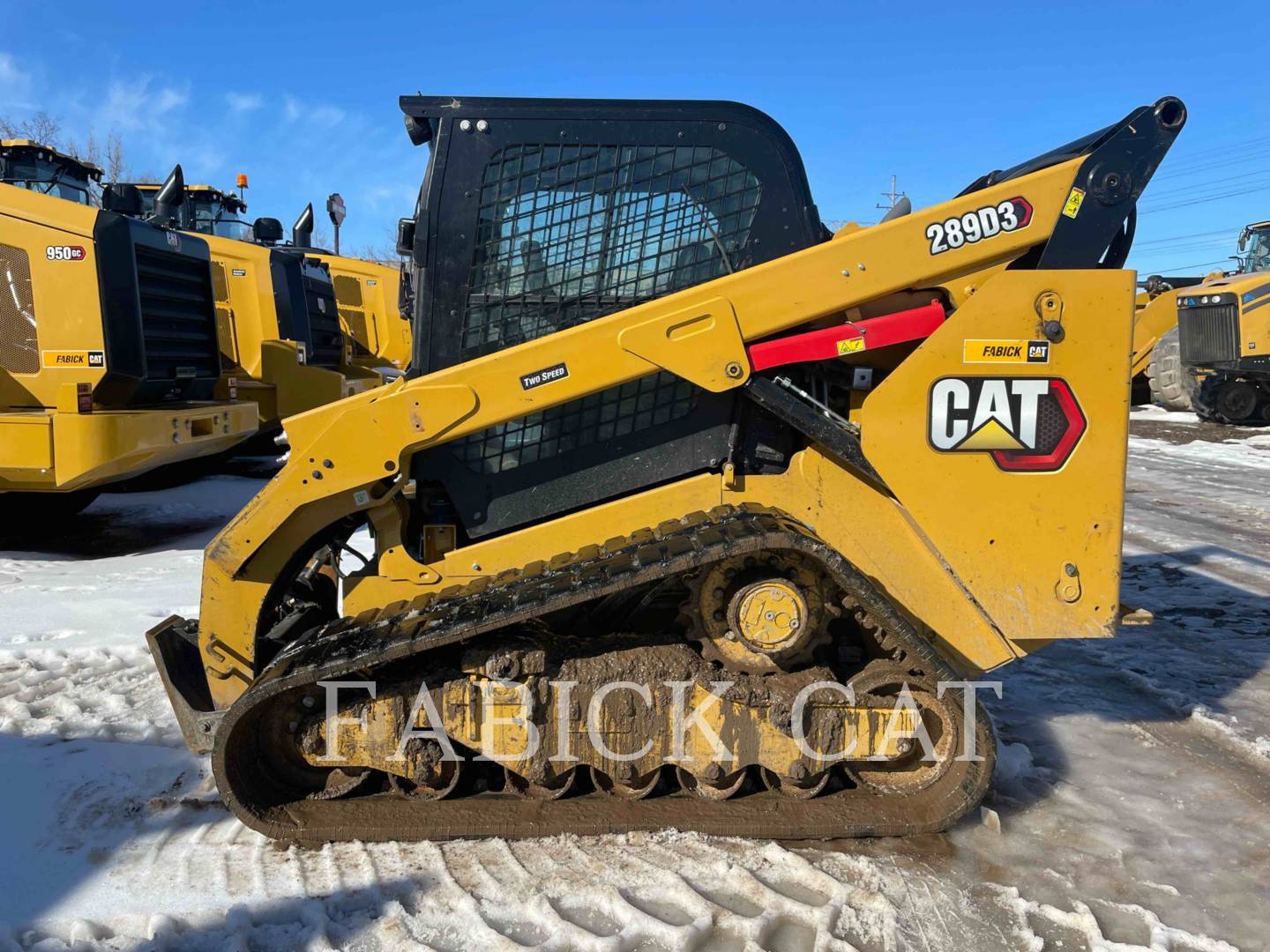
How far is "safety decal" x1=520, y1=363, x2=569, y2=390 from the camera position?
2.68 metres

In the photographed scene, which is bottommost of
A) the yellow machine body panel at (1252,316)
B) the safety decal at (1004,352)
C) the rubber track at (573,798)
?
the rubber track at (573,798)

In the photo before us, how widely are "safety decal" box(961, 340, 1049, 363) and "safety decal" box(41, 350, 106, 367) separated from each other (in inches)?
224

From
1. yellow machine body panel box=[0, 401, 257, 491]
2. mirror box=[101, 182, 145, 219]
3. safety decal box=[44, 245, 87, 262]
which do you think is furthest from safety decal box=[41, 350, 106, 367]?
mirror box=[101, 182, 145, 219]

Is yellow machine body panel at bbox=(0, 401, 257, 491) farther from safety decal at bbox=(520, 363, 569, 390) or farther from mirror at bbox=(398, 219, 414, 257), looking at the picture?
safety decal at bbox=(520, 363, 569, 390)

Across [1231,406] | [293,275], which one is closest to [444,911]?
[293,275]

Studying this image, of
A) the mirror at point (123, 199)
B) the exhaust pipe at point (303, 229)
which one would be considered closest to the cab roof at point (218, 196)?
the exhaust pipe at point (303, 229)

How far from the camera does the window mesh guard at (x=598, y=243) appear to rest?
2934 millimetres

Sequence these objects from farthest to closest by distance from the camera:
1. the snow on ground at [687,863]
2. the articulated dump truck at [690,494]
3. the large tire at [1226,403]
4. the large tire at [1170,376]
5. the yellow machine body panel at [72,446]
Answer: the large tire at [1170,376] < the large tire at [1226,403] < the yellow machine body panel at [72,446] < the articulated dump truck at [690,494] < the snow on ground at [687,863]

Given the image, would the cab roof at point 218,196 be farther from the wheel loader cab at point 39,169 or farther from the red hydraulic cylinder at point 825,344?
the red hydraulic cylinder at point 825,344

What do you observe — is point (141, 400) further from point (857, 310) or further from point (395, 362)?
point (395, 362)

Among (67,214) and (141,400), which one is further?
(141,400)

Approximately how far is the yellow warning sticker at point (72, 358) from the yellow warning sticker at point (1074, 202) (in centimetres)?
593

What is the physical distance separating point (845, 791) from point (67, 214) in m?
6.18

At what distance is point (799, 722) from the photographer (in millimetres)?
2766
